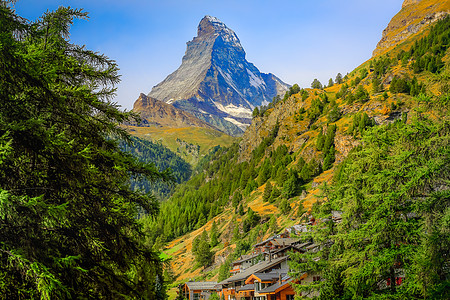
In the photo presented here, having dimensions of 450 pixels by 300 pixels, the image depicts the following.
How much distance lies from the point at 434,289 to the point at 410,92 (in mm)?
130003

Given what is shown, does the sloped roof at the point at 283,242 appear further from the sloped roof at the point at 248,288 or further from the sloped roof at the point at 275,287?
the sloped roof at the point at 275,287

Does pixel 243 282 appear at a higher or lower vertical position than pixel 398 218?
lower

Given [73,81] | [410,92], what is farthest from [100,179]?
[410,92]

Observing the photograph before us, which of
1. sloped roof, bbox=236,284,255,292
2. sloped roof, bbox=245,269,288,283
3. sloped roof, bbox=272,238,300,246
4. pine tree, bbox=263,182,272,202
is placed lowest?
sloped roof, bbox=236,284,255,292

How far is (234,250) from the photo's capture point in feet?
365

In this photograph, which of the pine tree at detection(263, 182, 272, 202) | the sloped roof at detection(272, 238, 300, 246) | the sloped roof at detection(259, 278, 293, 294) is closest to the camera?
the sloped roof at detection(259, 278, 293, 294)

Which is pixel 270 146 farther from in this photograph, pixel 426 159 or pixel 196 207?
pixel 426 159

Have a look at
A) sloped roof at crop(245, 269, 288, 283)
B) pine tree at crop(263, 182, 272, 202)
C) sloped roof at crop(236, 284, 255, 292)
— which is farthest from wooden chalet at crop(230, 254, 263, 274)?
pine tree at crop(263, 182, 272, 202)

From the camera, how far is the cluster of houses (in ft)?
159

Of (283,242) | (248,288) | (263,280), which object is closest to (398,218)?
(263,280)

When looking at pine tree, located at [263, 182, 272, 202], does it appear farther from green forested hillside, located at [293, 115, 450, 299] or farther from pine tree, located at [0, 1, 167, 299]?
pine tree, located at [0, 1, 167, 299]

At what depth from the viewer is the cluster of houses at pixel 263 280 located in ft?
159

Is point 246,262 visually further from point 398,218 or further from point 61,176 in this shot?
point 61,176

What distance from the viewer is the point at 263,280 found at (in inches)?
2109
